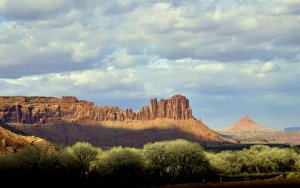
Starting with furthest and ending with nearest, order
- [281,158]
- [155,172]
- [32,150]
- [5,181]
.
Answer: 1. [281,158]
2. [155,172]
3. [32,150]
4. [5,181]

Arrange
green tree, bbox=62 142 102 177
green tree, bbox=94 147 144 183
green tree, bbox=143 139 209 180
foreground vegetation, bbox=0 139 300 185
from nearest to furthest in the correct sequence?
foreground vegetation, bbox=0 139 300 185 → green tree, bbox=62 142 102 177 → green tree, bbox=94 147 144 183 → green tree, bbox=143 139 209 180

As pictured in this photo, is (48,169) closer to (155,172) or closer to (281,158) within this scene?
(155,172)

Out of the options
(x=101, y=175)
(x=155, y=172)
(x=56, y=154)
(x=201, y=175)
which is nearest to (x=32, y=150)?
(x=56, y=154)

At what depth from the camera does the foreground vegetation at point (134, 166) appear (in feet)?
375

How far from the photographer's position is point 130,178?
12238cm

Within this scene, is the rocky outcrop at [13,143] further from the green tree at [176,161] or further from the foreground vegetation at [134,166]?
the green tree at [176,161]

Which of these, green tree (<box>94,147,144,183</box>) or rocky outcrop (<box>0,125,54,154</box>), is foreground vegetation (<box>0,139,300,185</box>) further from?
rocky outcrop (<box>0,125,54,154</box>)

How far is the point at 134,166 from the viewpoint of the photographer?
124m

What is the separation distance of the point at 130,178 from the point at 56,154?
16.5 metres

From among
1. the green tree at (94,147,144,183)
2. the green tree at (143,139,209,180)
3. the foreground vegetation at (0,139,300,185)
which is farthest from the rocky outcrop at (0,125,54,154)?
the green tree at (143,139,209,180)

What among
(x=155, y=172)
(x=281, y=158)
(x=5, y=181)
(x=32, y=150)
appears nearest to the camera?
(x=5, y=181)

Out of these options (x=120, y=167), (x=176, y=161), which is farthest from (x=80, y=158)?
(x=176, y=161)

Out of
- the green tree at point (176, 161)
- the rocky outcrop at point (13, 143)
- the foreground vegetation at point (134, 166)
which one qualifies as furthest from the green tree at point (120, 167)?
the rocky outcrop at point (13, 143)

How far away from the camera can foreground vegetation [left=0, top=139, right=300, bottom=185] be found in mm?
114312
